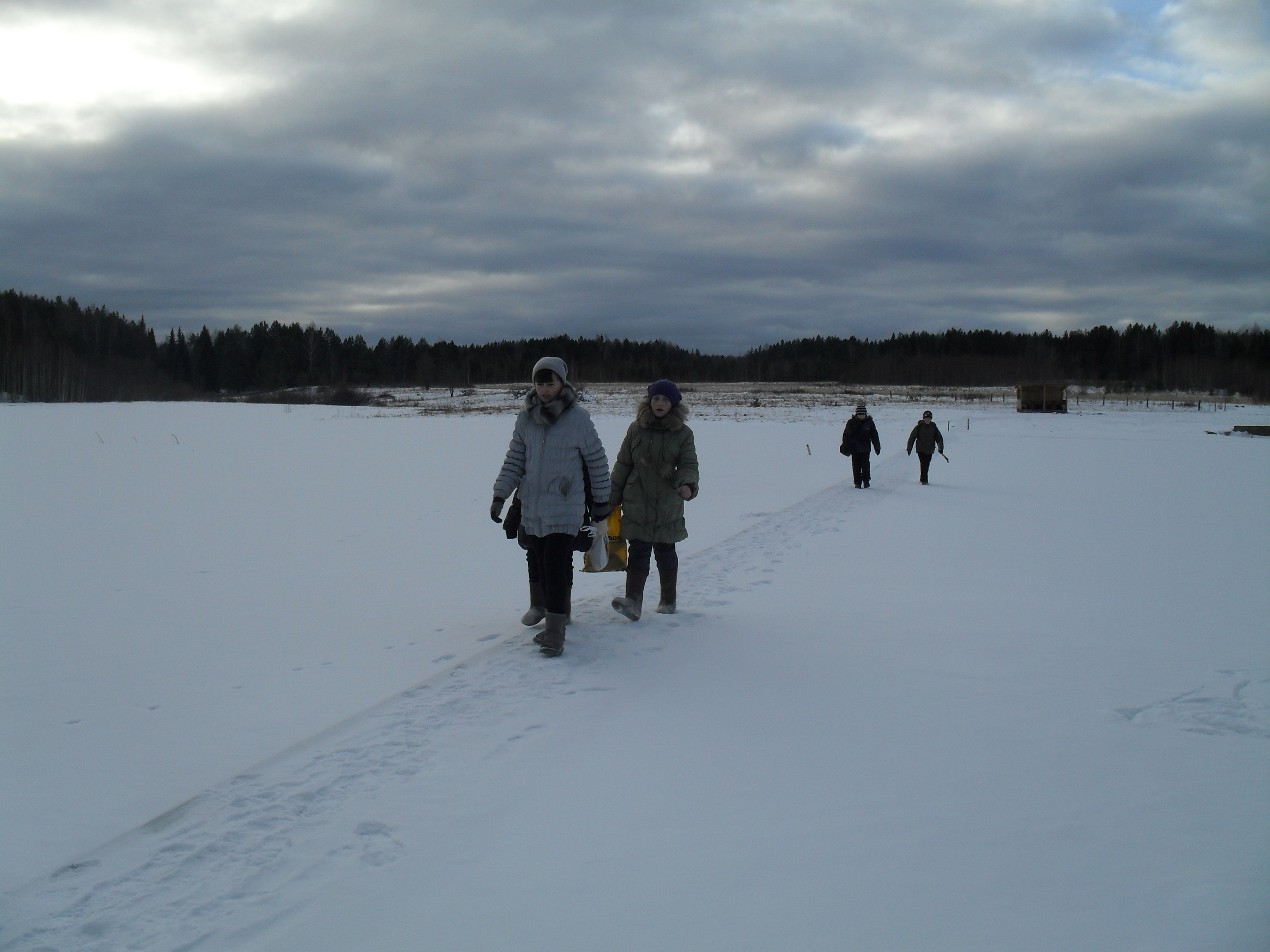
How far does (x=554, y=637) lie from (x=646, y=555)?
117 cm

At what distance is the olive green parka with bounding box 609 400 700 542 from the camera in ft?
19.9

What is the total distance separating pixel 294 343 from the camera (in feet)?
374

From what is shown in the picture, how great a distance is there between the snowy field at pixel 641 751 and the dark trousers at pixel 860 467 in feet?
18.9

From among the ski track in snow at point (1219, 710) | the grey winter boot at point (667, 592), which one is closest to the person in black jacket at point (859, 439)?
the grey winter boot at point (667, 592)

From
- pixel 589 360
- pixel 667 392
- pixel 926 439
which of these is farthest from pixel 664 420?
pixel 589 360

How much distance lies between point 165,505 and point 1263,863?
43.2ft

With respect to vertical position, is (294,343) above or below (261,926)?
above

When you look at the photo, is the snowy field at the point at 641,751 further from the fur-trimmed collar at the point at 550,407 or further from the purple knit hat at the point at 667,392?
the purple knit hat at the point at 667,392

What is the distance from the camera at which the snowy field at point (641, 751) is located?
2.68 m

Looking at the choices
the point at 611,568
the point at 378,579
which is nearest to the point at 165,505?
the point at 378,579

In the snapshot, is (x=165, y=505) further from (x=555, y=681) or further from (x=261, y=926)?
(x=261, y=926)

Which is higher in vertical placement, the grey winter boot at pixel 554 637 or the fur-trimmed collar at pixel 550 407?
the fur-trimmed collar at pixel 550 407

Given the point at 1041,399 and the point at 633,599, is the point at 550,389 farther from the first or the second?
the point at 1041,399

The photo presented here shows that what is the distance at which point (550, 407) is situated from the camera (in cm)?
523
